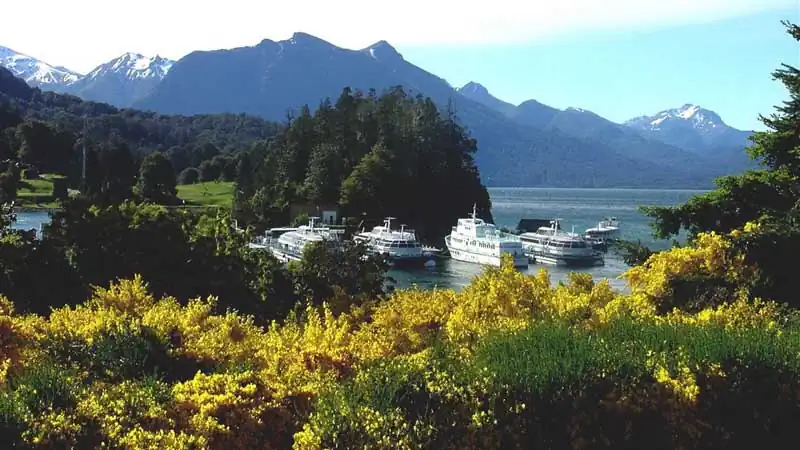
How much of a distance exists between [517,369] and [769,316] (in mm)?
5259

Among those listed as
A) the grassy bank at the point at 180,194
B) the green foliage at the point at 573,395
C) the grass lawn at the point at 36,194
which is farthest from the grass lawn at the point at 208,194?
the green foliage at the point at 573,395

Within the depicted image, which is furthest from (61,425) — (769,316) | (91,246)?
(91,246)

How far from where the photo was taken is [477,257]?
2377 inches

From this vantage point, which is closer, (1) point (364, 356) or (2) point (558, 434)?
(2) point (558, 434)

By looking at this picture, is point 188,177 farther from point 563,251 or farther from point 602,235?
point 563,251

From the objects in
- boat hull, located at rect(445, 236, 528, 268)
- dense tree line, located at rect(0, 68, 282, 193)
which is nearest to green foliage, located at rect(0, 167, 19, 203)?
dense tree line, located at rect(0, 68, 282, 193)

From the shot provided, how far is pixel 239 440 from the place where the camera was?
5.25 metres

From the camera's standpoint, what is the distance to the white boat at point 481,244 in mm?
57219

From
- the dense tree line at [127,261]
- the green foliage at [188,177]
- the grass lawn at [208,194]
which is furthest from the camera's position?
the green foliage at [188,177]

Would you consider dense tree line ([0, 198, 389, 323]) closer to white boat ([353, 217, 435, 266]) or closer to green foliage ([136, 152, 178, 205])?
white boat ([353, 217, 435, 266])

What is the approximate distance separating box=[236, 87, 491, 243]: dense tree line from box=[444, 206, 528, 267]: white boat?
39.6ft

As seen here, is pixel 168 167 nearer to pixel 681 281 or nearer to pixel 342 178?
pixel 342 178

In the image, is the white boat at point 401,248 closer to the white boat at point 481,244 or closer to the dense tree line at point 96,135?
the white boat at point 481,244

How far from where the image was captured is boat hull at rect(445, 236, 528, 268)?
56.4 meters
